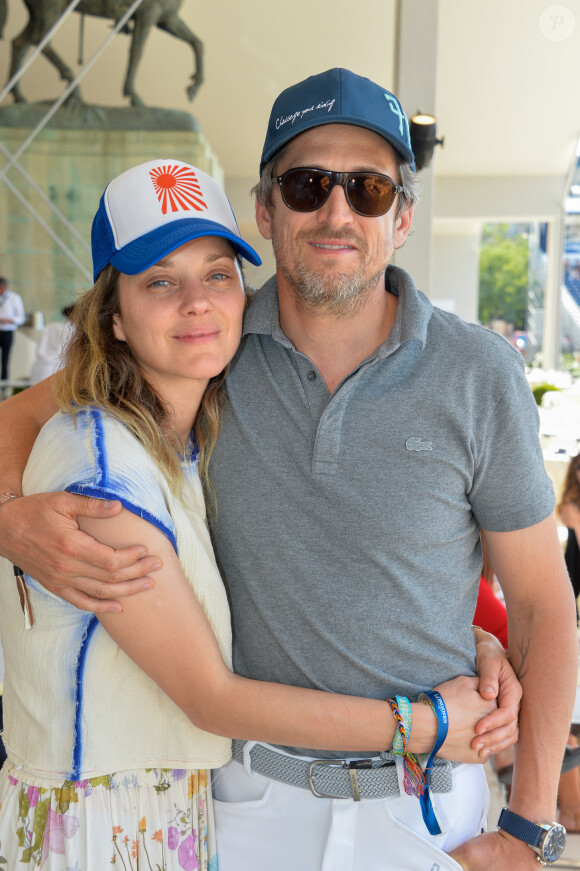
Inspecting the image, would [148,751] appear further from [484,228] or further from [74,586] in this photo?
[484,228]

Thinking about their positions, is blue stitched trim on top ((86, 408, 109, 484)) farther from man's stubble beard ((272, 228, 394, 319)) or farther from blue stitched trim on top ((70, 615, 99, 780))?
man's stubble beard ((272, 228, 394, 319))

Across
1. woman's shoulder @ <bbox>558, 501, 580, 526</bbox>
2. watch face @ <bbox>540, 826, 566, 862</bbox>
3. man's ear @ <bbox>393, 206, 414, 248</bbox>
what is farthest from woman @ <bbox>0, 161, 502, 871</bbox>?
woman's shoulder @ <bbox>558, 501, 580, 526</bbox>

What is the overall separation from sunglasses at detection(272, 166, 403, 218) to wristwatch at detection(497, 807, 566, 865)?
3.63 feet

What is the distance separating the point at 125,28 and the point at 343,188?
15.4ft

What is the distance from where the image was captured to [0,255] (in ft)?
19.0

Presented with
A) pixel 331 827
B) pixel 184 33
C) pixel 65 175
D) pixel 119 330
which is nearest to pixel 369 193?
pixel 119 330

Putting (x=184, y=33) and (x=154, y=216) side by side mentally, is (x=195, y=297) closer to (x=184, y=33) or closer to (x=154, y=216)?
(x=154, y=216)

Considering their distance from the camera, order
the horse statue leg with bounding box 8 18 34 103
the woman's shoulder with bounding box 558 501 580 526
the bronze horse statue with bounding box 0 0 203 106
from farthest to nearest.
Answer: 1. the horse statue leg with bounding box 8 18 34 103
2. the bronze horse statue with bounding box 0 0 203 106
3. the woman's shoulder with bounding box 558 501 580 526

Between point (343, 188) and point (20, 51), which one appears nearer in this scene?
point (343, 188)

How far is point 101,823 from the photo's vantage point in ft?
3.97

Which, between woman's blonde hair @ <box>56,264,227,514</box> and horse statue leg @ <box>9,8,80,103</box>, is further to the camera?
horse statue leg @ <box>9,8,80,103</box>

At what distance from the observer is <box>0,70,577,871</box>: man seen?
1286 mm

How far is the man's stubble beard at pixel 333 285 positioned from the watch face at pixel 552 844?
37.9 inches

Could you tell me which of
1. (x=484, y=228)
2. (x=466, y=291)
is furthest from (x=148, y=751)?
(x=466, y=291)
